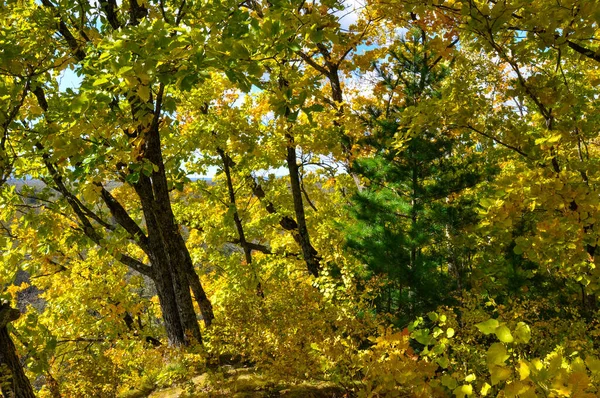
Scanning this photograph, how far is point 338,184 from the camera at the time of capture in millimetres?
10266

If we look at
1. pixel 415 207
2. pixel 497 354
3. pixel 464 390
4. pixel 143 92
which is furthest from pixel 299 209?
pixel 497 354

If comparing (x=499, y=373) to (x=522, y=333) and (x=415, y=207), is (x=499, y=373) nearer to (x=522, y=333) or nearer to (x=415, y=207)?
(x=522, y=333)

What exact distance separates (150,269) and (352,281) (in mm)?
3491

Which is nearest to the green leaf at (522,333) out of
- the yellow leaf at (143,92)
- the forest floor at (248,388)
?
the yellow leaf at (143,92)

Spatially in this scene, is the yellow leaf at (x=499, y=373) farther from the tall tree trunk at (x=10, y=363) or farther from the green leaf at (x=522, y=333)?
the tall tree trunk at (x=10, y=363)

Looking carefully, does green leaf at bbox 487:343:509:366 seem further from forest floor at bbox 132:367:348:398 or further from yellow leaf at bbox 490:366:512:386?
forest floor at bbox 132:367:348:398

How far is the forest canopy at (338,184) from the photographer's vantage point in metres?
2.39

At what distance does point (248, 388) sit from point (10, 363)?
2.49 metres

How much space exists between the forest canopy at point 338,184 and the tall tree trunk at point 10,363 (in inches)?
0.9

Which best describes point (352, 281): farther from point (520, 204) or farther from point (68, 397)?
point (68, 397)

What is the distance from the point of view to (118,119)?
3066mm

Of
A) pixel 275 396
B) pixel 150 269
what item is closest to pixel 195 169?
pixel 150 269

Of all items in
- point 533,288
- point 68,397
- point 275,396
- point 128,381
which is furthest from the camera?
point 533,288

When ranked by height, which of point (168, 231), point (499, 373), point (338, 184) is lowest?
point (499, 373)
